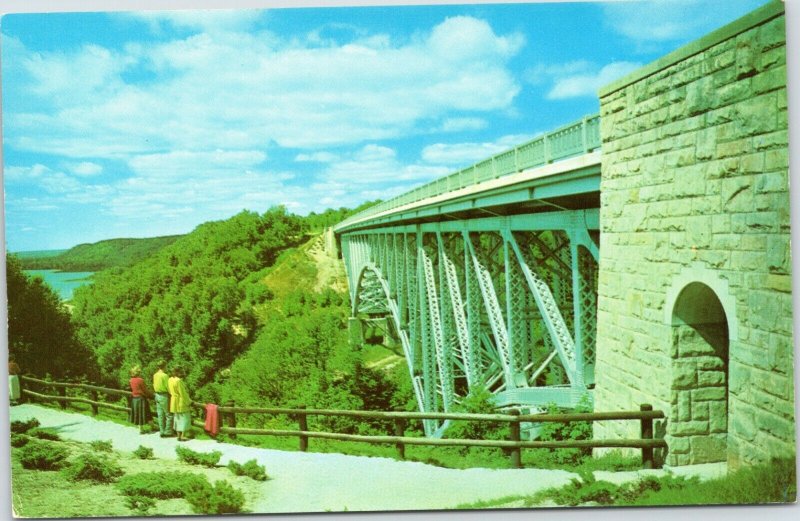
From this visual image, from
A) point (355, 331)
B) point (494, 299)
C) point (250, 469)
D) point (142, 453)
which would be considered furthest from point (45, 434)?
point (494, 299)

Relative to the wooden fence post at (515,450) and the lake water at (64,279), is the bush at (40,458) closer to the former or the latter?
the lake water at (64,279)

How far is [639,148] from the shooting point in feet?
18.8

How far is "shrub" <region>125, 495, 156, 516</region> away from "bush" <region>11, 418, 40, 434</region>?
1427 millimetres

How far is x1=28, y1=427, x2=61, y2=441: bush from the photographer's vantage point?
707 centimetres

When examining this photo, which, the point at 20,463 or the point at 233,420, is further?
the point at 233,420

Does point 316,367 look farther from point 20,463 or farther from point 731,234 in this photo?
point 731,234

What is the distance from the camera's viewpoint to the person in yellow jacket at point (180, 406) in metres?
7.21

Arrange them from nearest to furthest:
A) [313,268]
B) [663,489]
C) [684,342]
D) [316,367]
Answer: [684,342] → [663,489] → [316,367] → [313,268]

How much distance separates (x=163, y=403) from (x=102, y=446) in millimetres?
772

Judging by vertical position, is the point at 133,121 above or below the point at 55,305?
above

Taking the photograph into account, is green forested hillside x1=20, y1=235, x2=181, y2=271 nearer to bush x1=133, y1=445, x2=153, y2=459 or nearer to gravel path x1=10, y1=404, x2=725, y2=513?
gravel path x1=10, y1=404, x2=725, y2=513

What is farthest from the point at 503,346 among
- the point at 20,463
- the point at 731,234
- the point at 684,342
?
the point at 20,463

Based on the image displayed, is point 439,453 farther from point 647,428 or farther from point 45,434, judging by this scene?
point 45,434

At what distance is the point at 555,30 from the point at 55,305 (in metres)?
6.28
